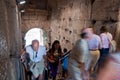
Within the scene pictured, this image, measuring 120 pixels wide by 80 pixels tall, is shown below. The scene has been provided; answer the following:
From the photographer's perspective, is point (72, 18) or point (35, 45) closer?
point (35, 45)

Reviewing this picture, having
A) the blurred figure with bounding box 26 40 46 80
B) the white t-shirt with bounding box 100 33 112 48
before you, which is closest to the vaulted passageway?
the blurred figure with bounding box 26 40 46 80

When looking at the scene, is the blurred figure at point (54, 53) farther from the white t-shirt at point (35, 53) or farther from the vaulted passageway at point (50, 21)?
the white t-shirt at point (35, 53)

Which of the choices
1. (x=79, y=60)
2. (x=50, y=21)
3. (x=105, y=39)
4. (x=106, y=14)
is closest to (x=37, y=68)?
(x=79, y=60)

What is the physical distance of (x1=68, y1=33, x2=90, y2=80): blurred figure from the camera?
335 cm

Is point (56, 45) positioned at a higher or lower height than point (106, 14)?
lower

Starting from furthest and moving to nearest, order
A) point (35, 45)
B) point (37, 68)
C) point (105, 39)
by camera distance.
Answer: point (105, 39) → point (37, 68) → point (35, 45)

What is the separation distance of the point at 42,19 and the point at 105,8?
8.70 metres

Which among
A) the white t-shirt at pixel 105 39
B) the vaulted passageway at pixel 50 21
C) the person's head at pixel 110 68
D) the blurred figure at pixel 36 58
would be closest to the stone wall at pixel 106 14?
the vaulted passageway at pixel 50 21

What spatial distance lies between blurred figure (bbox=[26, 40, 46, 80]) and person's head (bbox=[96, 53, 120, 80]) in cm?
343

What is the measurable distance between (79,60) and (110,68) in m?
2.53

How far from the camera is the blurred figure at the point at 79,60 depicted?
335cm

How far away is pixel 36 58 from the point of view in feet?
14.3

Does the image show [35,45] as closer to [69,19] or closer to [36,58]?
[36,58]

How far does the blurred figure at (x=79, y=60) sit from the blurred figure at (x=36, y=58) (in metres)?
0.97
